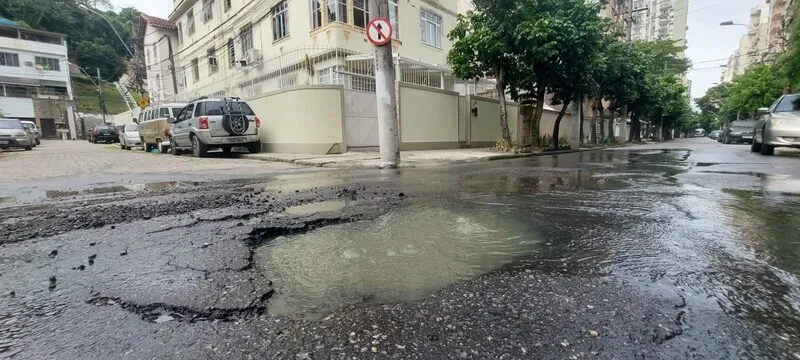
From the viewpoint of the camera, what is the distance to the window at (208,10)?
73.1 feet

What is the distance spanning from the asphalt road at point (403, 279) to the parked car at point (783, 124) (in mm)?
8074

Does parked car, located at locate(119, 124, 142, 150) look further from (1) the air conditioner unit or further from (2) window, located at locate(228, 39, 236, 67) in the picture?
(1) the air conditioner unit

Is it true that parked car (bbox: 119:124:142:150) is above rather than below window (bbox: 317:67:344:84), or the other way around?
below

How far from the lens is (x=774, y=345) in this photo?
1.35 metres

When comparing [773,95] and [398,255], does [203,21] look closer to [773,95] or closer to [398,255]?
[398,255]

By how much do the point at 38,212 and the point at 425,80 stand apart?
13.5 meters

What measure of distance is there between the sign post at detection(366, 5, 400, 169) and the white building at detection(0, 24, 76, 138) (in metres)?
49.8

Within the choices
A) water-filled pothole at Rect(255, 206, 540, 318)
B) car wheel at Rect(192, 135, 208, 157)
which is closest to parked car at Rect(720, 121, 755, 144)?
water-filled pothole at Rect(255, 206, 540, 318)

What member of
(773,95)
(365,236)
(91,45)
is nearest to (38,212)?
(365,236)

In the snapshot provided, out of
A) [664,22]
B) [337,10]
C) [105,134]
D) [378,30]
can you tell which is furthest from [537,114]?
[664,22]

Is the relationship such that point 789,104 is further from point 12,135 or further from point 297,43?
point 12,135

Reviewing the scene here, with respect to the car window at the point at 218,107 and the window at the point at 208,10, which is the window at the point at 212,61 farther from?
the car window at the point at 218,107

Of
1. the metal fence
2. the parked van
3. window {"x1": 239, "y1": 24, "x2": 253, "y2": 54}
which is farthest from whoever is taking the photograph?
window {"x1": 239, "y1": 24, "x2": 253, "y2": 54}

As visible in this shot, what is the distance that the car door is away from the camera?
40.3ft
